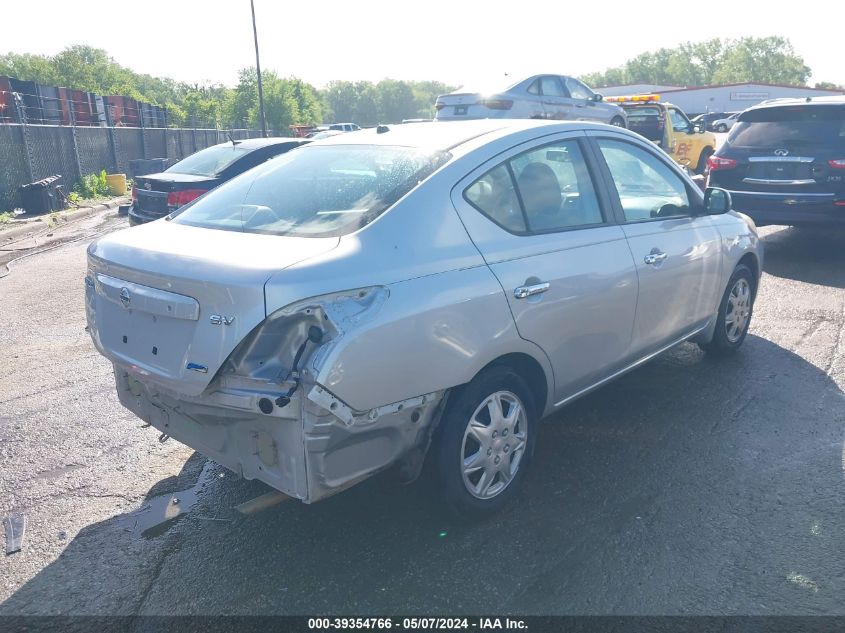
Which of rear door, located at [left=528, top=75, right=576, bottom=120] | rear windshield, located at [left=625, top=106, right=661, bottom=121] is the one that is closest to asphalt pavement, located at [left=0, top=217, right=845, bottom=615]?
rear door, located at [left=528, top=75, right=576, bottom=120]

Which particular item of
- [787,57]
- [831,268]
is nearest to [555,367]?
[831,268]

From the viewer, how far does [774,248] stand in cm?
970

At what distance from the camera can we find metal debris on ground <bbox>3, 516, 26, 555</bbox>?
127 inches

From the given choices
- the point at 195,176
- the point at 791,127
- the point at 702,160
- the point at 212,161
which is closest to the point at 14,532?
the point at 195,176

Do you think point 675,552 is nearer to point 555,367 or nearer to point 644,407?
point 555,367

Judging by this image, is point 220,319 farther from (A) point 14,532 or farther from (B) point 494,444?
(A) point 14,532

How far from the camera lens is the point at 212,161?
930 centimetres

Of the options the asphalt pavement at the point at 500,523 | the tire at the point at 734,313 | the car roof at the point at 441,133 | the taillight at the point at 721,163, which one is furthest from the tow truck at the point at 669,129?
the car roof at the point at 441,133

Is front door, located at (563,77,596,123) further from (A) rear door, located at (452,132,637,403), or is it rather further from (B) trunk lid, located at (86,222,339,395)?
(B) trunk lid, located at (86,222,339,395)

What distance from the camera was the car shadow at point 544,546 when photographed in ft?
9.23

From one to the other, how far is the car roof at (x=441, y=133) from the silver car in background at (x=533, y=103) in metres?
9.63

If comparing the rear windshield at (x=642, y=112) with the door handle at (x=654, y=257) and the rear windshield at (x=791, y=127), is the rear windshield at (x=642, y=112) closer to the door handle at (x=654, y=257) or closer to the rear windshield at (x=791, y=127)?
the rear windshield at (x=791, y=127)

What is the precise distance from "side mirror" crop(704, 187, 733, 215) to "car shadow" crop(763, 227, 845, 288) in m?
3.61

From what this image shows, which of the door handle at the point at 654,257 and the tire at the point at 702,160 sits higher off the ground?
the door handle at the point at 654,257
